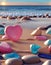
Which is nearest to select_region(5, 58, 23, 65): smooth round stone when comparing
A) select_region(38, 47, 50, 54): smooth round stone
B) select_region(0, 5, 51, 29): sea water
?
select_region(38, 47, 50, 54): smooth round stone

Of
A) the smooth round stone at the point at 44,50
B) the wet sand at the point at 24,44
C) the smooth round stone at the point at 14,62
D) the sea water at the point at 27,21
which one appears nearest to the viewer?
the smooth round stone at the point at 14,62

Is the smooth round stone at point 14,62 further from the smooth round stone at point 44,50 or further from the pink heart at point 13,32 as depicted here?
the pink heart at point 13,32

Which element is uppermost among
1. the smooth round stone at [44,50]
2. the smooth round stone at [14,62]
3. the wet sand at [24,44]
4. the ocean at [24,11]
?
the smooth round stone at [14,62]

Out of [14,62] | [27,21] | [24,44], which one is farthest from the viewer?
[27,21]

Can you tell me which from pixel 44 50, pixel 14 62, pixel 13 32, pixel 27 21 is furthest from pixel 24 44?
pixel 27 21

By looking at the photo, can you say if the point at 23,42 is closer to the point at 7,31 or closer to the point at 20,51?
the point at 7,31

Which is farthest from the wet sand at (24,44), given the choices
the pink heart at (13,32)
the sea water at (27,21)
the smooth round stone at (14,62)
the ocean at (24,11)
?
the ocean at (24,11)

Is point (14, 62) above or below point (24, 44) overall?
above

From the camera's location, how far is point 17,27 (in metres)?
4.02

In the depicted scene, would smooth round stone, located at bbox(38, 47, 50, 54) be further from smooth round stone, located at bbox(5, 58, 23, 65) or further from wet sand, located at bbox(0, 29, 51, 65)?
smooth round stone, located at bbox(5, 58, 23, 65)

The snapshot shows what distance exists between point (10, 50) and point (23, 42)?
667mm

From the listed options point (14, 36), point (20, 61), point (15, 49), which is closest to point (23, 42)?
point (14, 36)

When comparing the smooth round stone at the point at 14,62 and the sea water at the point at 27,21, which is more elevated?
the smooth round stone at the point at 14,62

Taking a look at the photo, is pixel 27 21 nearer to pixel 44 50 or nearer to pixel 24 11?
pixel 44 50
